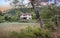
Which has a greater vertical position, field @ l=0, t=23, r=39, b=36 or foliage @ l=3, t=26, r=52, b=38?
field @ l=0, t=23, r=39, b=36

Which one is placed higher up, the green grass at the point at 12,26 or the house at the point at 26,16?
the house at the point at 26,16

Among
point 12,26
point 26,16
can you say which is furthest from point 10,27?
point 26,16

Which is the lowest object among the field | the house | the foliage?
the foliage

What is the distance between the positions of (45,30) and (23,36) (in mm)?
295

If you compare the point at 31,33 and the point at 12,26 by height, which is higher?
the point at 12,26

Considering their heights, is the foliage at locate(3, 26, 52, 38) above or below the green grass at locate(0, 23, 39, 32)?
below

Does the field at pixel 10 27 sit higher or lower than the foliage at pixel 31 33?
Answer: higher

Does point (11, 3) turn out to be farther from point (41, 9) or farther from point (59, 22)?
point (59, 22)

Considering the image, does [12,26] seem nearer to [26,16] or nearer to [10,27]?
[10,27]

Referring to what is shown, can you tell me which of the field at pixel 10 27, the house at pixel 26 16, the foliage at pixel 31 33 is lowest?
the foliage at pixel 31 33

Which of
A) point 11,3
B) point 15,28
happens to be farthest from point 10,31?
point 11,3

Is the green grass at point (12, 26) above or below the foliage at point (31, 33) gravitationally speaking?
above

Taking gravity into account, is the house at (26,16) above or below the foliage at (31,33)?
above

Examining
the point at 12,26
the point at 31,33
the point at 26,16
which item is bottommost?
the point at 31,33
